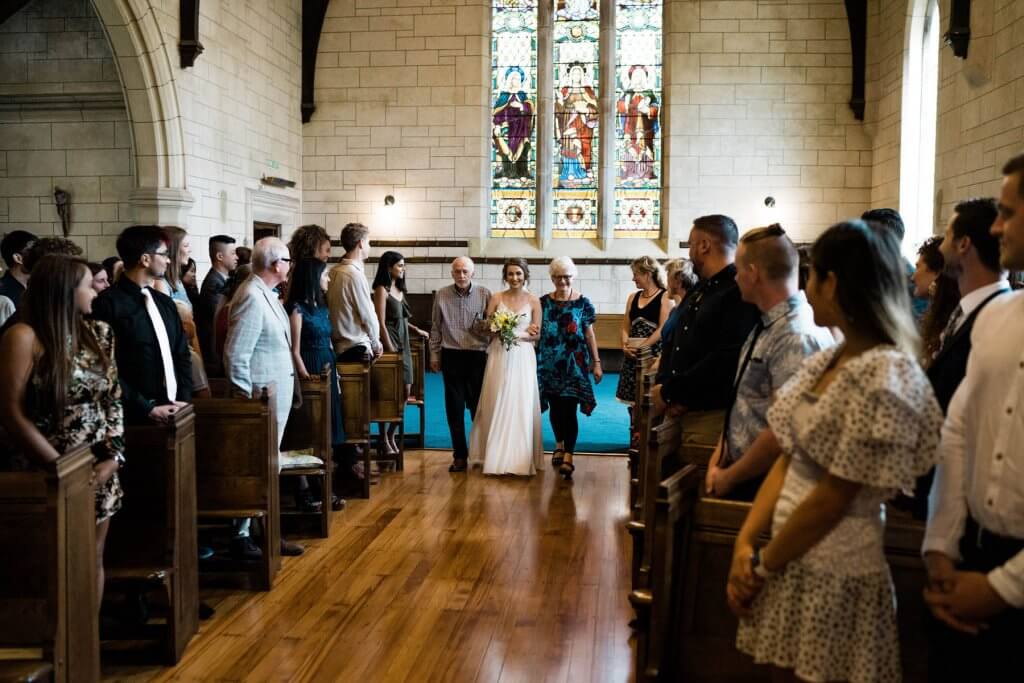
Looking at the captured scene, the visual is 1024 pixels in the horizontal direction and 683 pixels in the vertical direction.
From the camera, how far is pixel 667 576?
7.20ft

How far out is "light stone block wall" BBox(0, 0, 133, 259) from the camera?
8445 millimetres

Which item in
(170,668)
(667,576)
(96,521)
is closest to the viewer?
(667,576)

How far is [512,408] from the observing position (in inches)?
239

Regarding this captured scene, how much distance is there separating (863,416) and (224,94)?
847cm

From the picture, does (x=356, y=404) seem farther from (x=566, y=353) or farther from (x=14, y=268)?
(x=14, y=268)

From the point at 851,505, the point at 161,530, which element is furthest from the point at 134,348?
the point at 851,505

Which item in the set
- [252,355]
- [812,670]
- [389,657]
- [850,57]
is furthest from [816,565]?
[850,57]

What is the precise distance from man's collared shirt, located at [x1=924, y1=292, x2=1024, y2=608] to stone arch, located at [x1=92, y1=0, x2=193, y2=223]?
7.21m

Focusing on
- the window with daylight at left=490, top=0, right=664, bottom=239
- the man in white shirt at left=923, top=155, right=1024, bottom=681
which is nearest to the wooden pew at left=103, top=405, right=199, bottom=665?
the man in white shirt at left=923, top=155, right=1024, bottom=681

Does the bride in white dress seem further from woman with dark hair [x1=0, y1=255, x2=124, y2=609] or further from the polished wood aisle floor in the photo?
woman with dark hair [x1=0, y1=255, x2=124, y2=609]

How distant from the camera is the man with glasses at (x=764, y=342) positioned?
93.7 inches

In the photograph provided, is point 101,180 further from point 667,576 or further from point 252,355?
point 667,576

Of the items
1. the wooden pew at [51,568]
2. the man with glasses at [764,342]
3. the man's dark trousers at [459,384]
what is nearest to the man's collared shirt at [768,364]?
the man with glasses at [764,342]

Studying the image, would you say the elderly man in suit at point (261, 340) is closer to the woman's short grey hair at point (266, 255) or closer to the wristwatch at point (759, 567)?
the woman's short grey hair at point (266, 255)
